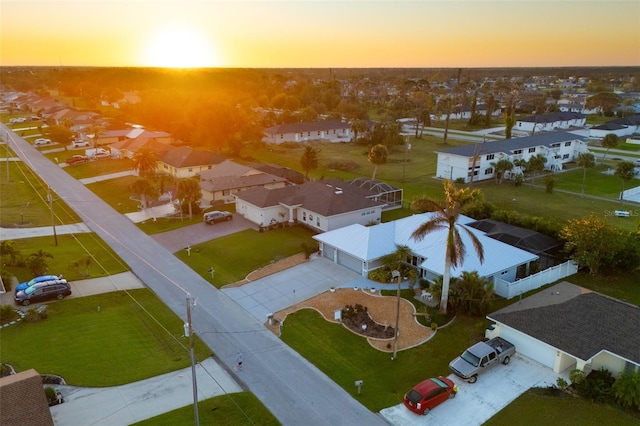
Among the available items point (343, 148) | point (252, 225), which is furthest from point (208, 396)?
point (343, 148)

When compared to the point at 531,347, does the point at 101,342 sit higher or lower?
lower

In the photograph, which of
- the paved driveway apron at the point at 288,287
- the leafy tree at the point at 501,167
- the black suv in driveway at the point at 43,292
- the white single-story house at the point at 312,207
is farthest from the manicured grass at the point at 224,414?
the leafy tree at the point at 501,167

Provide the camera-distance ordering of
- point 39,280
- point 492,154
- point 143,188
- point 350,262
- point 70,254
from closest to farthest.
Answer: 1. point 39,280
2. point 350,262
3. point 70,254
4. point 143,188
5. point 492,154

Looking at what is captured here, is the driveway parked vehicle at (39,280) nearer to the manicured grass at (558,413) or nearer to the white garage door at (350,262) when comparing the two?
the white garage door at (350,262)

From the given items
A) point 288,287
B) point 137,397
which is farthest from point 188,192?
point 137,397

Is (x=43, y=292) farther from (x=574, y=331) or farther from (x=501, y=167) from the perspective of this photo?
(x=501, y=167)

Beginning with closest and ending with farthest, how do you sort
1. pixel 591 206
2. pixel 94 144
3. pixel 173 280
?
1. pixel 173 280
2. pixel 591 206
3. pixel 94 144

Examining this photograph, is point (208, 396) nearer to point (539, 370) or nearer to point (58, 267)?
point (539, 370)
